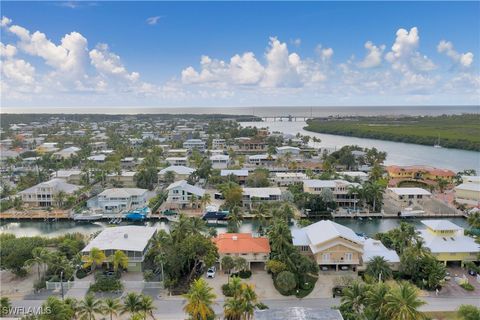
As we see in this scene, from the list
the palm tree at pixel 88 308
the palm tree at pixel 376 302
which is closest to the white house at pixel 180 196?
the palm tree at pixel 88 308

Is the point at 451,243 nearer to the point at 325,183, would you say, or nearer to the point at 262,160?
the point at 325,183

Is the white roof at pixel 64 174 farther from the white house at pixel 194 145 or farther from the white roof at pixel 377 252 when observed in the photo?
the white roof at pixel 377 252

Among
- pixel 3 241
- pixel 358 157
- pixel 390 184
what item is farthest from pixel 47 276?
pixel 358 157

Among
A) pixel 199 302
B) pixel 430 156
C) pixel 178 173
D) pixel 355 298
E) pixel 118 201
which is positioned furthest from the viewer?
pixel 430 156

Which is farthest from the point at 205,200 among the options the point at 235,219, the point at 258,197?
the point at 258,197

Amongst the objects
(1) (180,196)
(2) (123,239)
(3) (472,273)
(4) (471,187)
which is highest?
(4) (471,187)

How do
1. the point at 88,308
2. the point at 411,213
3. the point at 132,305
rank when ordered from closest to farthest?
the point at 88,308
the point at 132,305
the point at 411,213
